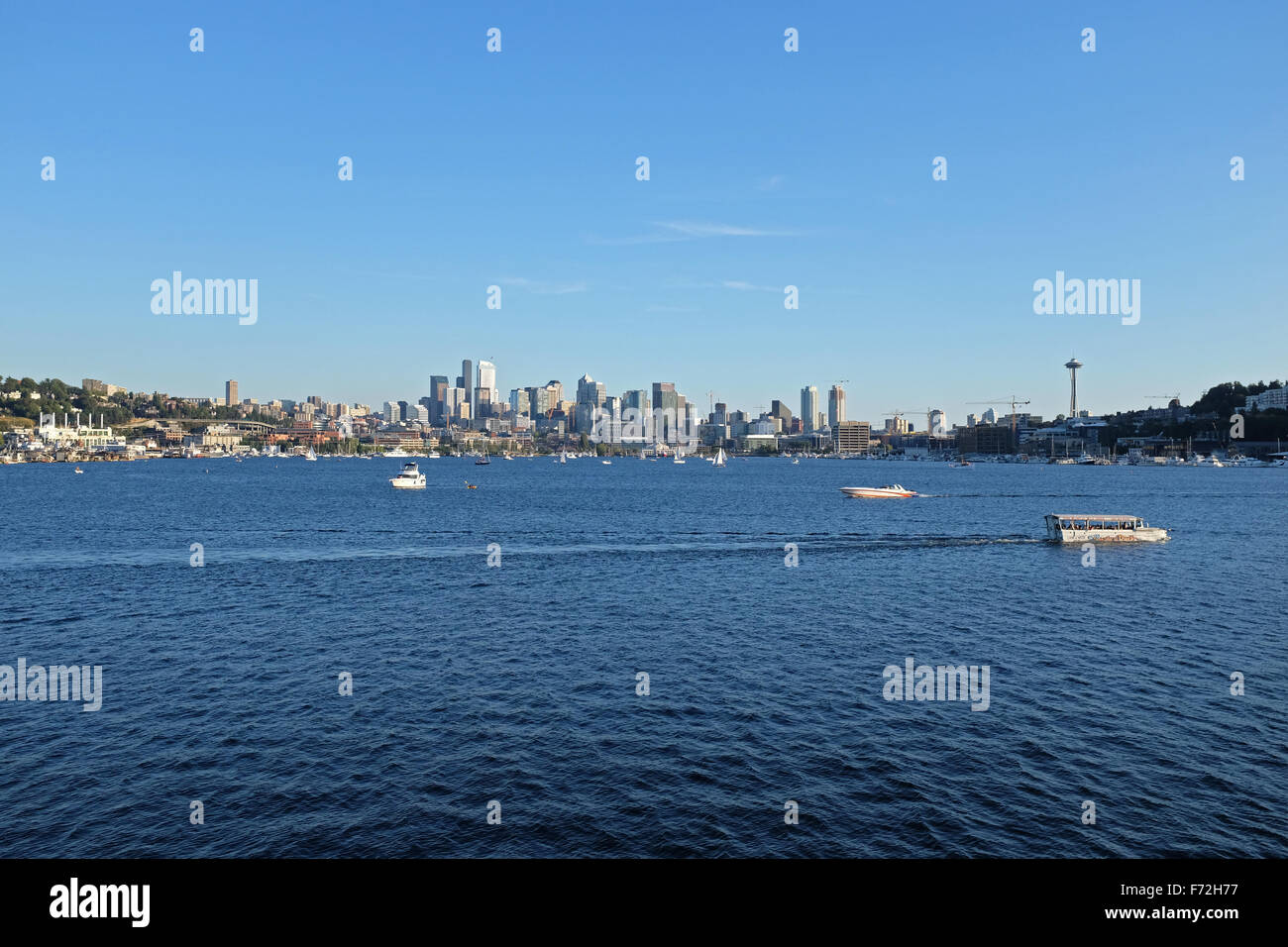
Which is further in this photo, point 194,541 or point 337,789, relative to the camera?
point 194,541

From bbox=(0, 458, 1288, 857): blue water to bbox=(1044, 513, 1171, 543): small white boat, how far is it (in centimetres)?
1125

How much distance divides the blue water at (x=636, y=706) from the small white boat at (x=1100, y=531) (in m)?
11.3

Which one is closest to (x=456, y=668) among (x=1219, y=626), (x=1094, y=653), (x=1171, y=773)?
(x=1171, y=773)

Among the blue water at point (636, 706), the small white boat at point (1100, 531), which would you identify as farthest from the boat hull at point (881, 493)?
the blue water at point (636, 706)

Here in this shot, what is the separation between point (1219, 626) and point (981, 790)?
3358 centimetres

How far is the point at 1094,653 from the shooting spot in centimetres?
4209

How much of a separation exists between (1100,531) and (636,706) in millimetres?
77430

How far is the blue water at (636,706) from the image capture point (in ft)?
75.6

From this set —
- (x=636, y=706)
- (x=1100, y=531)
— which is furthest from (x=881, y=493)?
(x=636, y=706)

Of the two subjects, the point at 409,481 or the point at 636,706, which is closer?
the point at 636,706

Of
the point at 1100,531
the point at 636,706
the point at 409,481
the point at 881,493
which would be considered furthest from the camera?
the point at 409,481

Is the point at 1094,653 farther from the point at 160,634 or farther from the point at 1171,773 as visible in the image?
the point at 160,634

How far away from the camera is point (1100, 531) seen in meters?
90.4

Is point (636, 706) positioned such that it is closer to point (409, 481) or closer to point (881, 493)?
point (881, 493)
